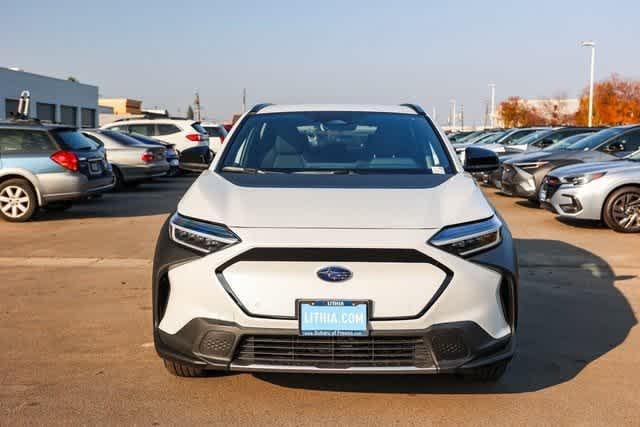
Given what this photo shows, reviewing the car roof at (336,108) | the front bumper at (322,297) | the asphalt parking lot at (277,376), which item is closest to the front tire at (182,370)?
the asphalt parking lot at (277,376)

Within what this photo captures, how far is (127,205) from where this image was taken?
49.7 ft

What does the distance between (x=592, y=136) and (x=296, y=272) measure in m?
12.5

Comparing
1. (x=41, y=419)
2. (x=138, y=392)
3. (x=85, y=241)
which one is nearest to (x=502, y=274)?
(x=138, y=392)

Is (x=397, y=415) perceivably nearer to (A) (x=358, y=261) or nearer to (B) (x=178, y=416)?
(A) (x=358, y=261)

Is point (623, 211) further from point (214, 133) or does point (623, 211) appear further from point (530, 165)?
point (214, 133)

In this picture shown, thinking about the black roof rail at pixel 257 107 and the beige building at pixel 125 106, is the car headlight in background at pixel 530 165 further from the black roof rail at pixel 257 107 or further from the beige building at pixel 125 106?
the beige building at pixel 125 106

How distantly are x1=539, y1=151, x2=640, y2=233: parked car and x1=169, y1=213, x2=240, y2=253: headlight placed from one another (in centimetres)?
834

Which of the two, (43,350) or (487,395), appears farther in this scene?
(43,350)

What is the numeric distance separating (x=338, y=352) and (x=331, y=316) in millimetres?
197

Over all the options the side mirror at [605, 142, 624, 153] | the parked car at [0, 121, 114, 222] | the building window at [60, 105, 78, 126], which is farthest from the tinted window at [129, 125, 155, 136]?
the building window at [60, 105, 78, 126]

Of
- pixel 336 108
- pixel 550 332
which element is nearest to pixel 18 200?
pixel 336 108

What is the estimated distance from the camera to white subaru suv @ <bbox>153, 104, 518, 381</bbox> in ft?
12.5

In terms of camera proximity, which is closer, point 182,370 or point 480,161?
point 182,370

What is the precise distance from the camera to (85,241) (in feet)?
33.7
